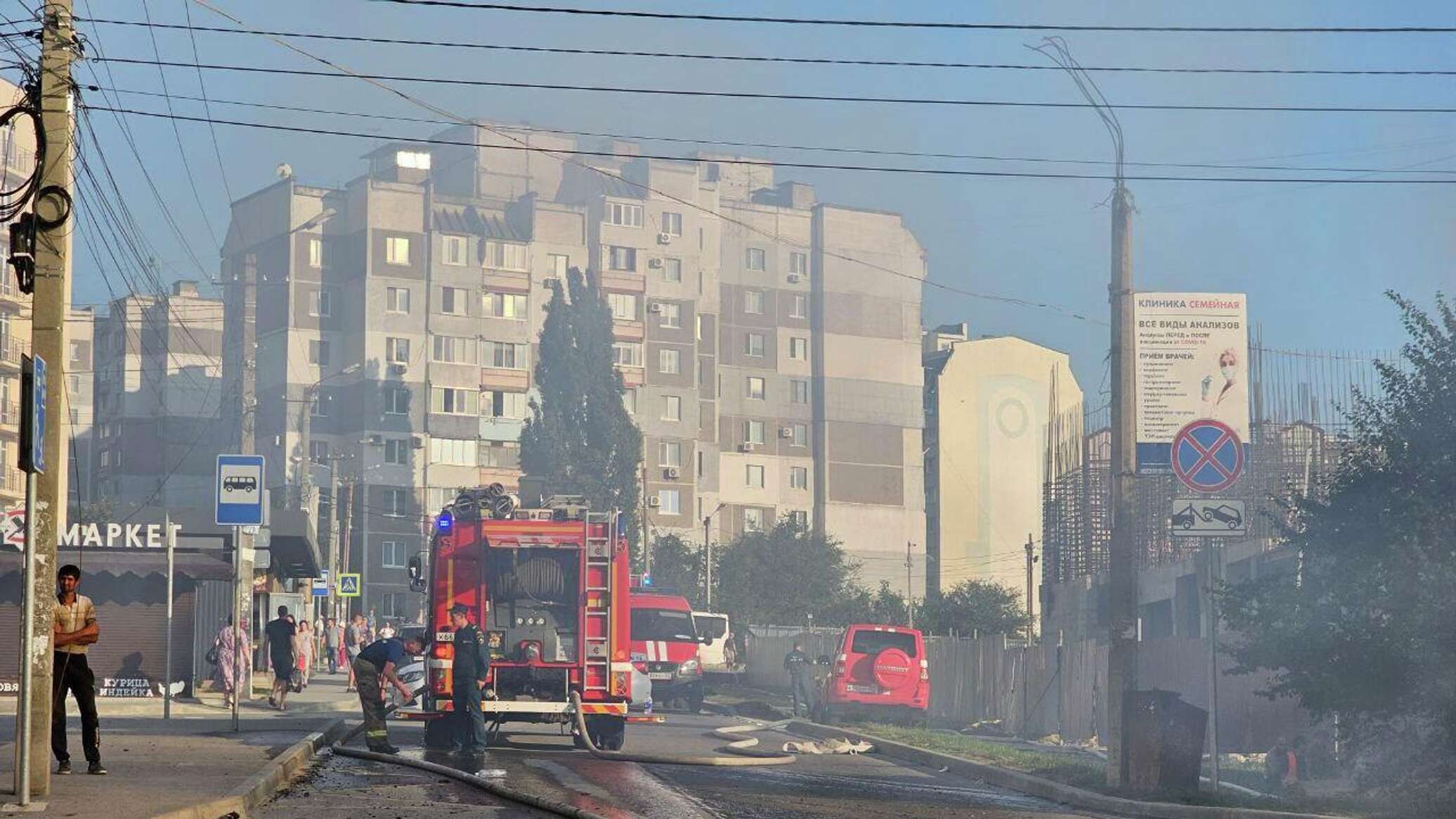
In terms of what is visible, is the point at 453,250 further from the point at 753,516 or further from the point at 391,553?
the point at 753,516

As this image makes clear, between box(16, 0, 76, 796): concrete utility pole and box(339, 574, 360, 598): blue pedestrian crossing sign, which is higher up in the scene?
box(16, 0, 76, 796): concrete utility pole

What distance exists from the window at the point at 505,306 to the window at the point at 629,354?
6.74 meters

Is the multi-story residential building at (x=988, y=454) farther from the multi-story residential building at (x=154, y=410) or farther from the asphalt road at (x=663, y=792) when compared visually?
the asphalt road at (x=663, y=792)

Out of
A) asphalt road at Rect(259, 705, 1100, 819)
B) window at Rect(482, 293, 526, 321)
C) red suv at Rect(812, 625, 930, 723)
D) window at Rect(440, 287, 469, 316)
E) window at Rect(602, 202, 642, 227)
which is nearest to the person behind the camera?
asphalt road at Rect(259, 705, 1100, 819)

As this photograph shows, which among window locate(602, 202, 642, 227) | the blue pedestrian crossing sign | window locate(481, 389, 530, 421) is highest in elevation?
window locate(602, 202, 642, 227)

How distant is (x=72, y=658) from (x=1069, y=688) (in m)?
21.0

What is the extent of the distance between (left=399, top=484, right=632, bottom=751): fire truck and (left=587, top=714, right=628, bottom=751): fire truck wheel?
0.02 metres

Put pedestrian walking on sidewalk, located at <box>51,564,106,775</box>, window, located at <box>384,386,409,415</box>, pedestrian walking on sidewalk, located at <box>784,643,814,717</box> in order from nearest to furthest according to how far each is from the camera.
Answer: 1. pedestrian walking on sidewalk, located at <box>51,564,106,775</box>
2. pedestrian walking on sidewalk, located at <box>784,643,814,717</box>
3. window, located at <box>384,386,409,415</box>

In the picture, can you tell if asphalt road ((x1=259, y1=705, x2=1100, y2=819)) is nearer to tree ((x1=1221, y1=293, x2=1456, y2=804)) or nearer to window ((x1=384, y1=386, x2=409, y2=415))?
tree ((x1=1221, y1=293, x2=1456, y2=804))

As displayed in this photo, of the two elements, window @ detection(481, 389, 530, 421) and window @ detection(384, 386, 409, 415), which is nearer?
window @ detection(384, 386, 409, 415)

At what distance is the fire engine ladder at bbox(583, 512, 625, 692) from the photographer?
23688 mm

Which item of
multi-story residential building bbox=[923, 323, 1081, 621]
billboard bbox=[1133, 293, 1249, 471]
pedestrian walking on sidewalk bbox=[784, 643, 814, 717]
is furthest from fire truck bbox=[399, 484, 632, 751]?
multi-story residential building bbox=[923, 323, 1081, 621]

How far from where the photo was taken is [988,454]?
453 ft

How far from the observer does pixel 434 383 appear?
118250 millimetres
